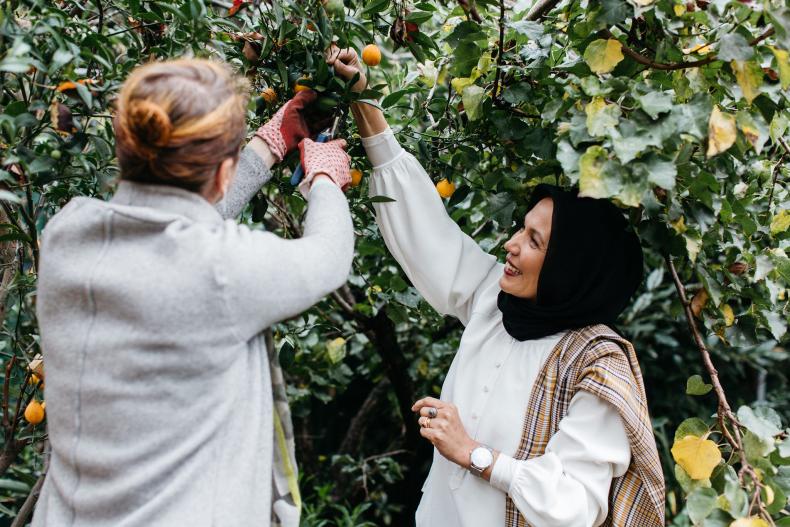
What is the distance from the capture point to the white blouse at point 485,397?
59.0 inches

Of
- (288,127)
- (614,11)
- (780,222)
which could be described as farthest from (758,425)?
(288,127)

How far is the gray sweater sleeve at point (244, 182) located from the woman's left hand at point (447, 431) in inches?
20.9

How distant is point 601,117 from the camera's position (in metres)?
1.36

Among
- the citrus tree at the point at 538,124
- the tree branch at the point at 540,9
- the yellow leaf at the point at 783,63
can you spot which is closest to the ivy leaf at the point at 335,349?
the citrus tree at the point at 538,124

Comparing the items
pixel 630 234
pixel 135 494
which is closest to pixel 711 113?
pixel 630 234

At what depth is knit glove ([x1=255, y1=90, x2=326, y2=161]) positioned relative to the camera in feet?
4.81

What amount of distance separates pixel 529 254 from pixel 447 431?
41 centimetres

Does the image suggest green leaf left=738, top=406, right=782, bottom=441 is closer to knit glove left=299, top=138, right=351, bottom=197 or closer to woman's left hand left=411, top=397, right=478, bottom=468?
woman's left hand left=411, top=397, right=478, bottom=468

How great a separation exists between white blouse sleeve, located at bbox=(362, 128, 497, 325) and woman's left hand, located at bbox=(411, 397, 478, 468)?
0.32m

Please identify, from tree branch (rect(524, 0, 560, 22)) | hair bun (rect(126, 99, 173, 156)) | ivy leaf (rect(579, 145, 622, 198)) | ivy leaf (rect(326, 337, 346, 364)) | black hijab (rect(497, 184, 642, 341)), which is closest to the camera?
hair bun (rect(126, 99, 173, 156))

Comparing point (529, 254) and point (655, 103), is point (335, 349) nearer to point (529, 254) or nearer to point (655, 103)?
point (529, 254)

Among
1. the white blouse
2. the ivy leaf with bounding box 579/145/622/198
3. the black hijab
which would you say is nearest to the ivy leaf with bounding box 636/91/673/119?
the ivy leaf with bounding box 579/145/622/198

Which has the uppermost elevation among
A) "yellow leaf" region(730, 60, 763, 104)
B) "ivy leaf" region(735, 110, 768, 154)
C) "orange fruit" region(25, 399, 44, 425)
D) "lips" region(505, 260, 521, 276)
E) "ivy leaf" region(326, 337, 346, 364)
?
"yellow leaf" region(730, 60, 763, 104)

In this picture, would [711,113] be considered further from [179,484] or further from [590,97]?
[179,484]
